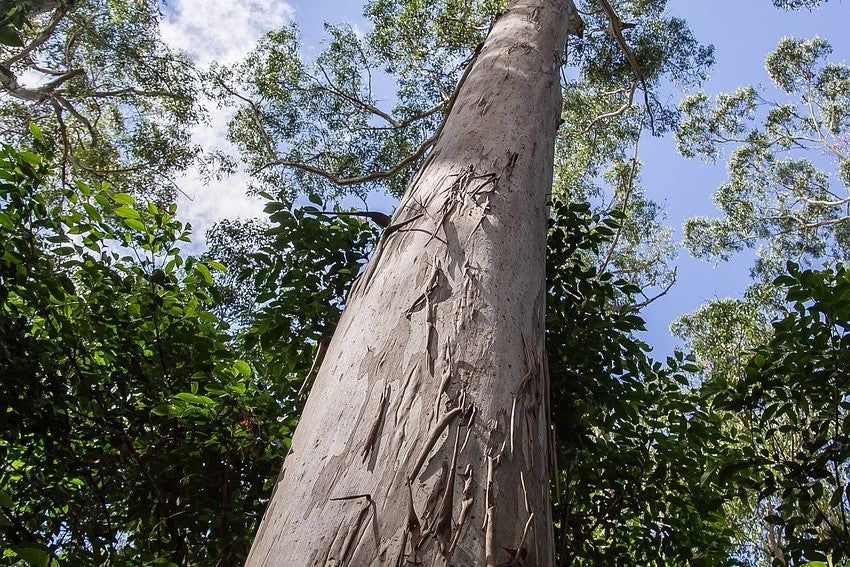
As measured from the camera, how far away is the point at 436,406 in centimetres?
102

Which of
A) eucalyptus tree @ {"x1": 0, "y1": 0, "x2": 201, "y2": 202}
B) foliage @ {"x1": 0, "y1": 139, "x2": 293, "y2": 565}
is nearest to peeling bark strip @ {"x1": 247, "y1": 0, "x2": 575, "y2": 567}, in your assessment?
foliage @ {"x1": 0, "y1": 139, "x2": 293, "y2": 565}

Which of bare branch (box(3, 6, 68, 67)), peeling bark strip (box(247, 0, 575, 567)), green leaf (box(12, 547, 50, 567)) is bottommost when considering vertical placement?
green leaf (box(12, 547, 50, 567))

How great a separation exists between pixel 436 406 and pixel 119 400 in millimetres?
1706

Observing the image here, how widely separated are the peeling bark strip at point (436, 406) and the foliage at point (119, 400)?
779mm

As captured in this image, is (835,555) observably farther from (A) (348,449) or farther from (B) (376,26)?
(B) (376,26)

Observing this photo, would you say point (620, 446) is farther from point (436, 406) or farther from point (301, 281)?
point (436, 406)

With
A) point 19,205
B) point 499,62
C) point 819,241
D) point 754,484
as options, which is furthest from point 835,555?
point 819,241

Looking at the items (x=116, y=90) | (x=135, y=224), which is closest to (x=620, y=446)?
(x=135, y=224)

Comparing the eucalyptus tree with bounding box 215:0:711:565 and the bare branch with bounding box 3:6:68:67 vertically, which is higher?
the bare branch with bounding box 3:6:68:67

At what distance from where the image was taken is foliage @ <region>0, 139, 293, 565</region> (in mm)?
1958

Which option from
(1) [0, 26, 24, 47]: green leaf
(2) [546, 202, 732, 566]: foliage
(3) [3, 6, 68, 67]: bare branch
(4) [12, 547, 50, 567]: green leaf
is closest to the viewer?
(4) [12, 547, 50, 567]: green leaf

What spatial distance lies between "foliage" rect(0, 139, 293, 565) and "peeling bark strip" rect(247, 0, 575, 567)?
2.55 ft

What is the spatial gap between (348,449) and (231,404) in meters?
1.23

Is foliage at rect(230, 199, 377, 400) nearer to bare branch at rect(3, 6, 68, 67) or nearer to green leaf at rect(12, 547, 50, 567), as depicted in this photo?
green leaf at rect(12, 547, 50, 567)
